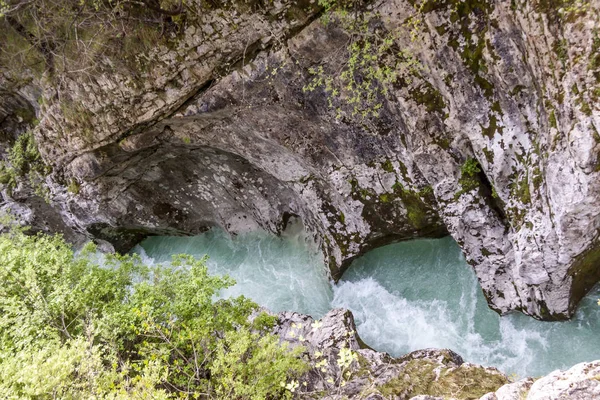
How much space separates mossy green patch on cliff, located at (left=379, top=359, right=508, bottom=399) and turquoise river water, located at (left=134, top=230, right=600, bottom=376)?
3.08 m

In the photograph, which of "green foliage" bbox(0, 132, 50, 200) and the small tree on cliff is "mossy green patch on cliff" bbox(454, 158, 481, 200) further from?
"green foliage" bbox(0, 132, 50, 200)

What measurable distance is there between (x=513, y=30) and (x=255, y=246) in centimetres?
1067

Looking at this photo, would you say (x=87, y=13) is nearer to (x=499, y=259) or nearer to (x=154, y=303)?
(x=154, y=303)

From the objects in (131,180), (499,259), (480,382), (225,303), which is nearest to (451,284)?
(499,259)

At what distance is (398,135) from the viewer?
359 inches

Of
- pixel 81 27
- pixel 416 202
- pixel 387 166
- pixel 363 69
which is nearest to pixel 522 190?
pixel 416 202

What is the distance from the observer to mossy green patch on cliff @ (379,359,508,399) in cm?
584

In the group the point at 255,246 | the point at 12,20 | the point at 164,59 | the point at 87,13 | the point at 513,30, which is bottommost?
the point at 255,246

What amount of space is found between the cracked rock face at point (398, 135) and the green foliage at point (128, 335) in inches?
169

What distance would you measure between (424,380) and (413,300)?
443 cm

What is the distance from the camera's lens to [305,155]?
33.6 feet

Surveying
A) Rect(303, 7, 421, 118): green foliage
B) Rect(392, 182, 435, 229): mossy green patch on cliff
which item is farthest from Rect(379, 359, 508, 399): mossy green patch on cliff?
Rect(303, 7, 421, 118): green foliage

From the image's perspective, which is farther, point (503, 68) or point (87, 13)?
point (87, 13)

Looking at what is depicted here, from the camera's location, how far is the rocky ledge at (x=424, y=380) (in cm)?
400
